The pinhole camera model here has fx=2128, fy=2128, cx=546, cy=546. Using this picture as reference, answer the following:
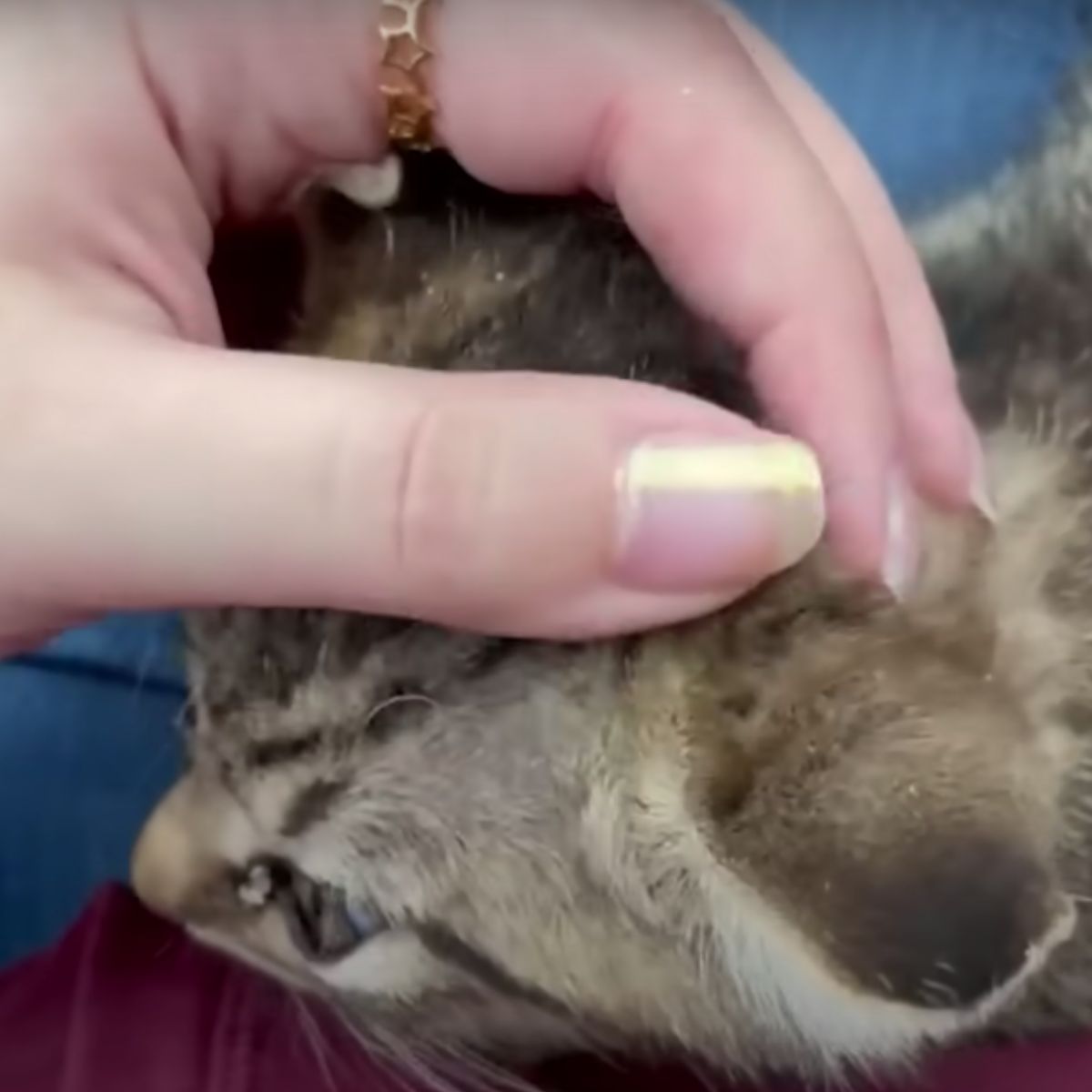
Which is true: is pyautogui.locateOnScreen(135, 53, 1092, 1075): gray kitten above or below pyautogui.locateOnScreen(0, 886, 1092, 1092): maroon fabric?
above

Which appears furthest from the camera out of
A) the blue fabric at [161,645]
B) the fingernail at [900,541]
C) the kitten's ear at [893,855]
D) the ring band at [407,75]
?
the blue fabric at [161,645]

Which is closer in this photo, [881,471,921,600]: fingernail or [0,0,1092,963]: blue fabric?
[881,471,921,600]: fingernail

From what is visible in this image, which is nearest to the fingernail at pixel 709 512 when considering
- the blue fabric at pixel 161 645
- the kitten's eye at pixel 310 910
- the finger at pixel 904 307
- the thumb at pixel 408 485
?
the thumb at pixel 408 485

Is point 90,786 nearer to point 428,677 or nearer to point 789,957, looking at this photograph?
point 428,677

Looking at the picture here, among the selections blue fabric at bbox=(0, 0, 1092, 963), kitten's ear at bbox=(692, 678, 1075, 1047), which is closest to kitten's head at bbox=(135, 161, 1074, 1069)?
kitten's ear at bbox=(692, 678, 1075, 1047)

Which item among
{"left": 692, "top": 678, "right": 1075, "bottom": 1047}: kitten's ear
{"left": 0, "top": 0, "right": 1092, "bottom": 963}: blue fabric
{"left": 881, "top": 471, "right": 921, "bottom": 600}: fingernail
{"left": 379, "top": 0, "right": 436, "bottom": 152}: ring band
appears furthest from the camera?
{"left": 0, "top": 0, "right": 1092, "bottom": 963}: blue fabric

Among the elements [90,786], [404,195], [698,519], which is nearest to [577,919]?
[698,519]

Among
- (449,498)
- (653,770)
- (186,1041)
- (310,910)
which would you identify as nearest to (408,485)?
(449,498)

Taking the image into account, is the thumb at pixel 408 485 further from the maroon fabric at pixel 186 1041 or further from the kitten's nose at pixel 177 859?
the maroon fabric at pixel 186 1041

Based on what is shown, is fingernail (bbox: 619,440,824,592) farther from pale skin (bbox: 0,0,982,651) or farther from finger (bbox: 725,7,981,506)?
finger (bbox: 725,7,981,506)
